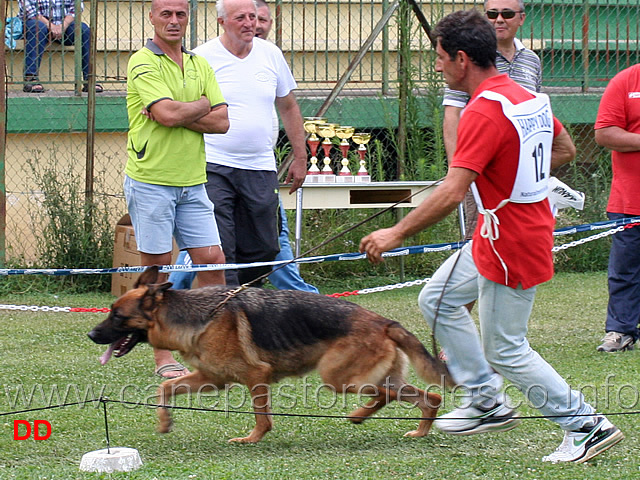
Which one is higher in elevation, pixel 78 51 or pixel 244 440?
pixel 78 51

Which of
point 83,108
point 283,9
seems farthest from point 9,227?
point 283,9

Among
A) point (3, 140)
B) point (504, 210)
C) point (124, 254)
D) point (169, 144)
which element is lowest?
point (124, 254)

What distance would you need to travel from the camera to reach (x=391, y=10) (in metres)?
10.5

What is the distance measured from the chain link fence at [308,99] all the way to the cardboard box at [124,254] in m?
0.50

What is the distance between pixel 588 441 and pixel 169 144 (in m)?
3.01

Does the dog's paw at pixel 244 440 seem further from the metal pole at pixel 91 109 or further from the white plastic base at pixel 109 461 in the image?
the metal pole at pixel 91 109

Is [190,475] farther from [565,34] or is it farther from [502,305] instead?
[565,34]

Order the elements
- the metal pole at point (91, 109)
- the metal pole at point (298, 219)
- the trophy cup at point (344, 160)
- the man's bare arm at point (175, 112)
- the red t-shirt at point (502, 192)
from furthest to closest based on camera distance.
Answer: the metal pole at point (91, 109) < the trophy cup at point (344, 160) < the metal pole at point (298, 219) < the man's bare arm at point (175, 112) < the red t-shirt at point (502, 192)

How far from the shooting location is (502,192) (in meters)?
3.90

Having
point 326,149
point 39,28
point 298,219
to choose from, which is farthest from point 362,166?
point 39,28

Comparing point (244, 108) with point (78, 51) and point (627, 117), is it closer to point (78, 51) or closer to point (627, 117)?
point (627, 117)

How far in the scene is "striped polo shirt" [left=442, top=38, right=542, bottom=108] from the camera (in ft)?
18.5

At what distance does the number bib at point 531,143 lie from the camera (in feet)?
12.5

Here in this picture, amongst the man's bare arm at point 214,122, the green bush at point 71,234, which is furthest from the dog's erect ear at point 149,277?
the green bush at point 71,234
